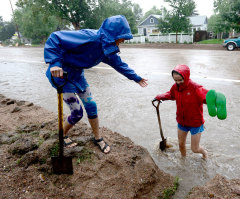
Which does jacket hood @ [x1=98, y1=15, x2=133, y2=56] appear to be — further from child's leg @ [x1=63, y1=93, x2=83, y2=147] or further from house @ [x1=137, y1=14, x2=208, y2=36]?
house @ [x1=137, y1=14, x2=208, y2=36]

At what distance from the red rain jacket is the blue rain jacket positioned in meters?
0.82

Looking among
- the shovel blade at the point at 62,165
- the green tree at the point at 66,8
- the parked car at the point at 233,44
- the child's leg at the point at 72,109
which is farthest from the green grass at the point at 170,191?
the green tree at the point at 66,8

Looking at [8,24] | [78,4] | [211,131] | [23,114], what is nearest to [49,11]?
[78,4]

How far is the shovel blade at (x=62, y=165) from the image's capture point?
2.32 metres

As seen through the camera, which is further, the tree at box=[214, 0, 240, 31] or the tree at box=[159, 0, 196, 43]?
the tree at box=[159, 0, 196, 43]

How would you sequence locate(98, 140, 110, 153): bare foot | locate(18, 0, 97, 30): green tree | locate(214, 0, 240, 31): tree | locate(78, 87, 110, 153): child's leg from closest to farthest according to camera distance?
locate(78, 87, 110, 153): child's leg, locate(98, 140, 110, 153): bare foot, locate(214, 0, 240, 31): tree, locate(18, 0, 97, 30): green tree

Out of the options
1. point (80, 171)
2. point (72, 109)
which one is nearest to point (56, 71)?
point (72, 109)

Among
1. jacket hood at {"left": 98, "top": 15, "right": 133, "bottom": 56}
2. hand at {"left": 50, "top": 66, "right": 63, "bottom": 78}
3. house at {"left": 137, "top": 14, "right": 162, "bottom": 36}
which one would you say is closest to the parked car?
jacket hood at {"left": 98, "top": 15, "right": 133, "bottom": 56}

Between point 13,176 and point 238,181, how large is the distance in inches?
97.6

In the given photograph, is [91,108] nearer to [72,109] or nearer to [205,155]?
[72,109]

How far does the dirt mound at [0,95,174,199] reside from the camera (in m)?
2.20

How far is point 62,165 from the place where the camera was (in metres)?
2.34

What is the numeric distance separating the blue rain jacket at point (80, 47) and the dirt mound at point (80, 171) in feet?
2.90

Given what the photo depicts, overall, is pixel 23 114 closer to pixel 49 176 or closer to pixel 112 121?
pixel 112 121
